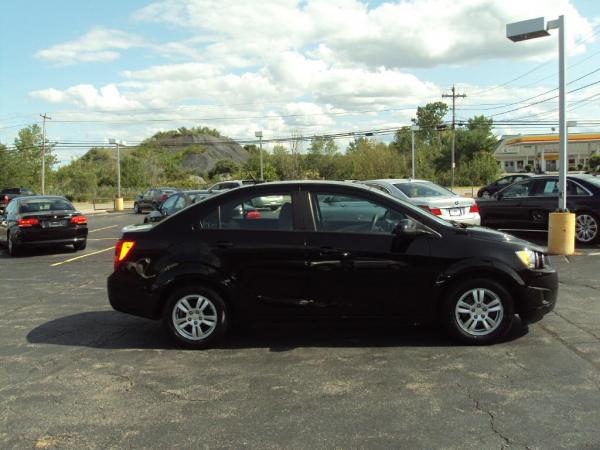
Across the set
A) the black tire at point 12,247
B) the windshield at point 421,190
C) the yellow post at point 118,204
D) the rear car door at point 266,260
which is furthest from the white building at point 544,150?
the rear car door at point 266,260

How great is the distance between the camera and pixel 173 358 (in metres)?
5.28

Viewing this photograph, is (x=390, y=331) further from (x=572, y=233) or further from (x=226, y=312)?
(x=572, y=233)

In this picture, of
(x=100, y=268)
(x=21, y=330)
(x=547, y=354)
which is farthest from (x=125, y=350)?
(x=100, y=268)

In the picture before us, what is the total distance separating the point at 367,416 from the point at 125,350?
109 inches

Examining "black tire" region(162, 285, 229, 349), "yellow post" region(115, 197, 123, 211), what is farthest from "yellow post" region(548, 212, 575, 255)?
"yellow post" region(115, 197, 123, 211)

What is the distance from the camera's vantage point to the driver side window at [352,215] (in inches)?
211

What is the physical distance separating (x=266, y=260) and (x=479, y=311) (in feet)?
6.81

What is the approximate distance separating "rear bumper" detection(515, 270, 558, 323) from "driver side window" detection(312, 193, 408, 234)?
1343mm

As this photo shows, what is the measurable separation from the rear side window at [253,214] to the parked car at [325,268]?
11 mm

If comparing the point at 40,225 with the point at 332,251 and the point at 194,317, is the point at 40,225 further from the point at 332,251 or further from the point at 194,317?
the point at 332,251

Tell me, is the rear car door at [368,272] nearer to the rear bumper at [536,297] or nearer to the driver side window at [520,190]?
the rear bumper at [536,297]

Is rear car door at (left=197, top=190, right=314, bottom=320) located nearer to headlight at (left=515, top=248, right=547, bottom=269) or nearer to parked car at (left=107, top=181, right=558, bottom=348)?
parked car at (left=107, top=181, right=558, bottom=348)

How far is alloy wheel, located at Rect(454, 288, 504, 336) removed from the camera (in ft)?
17.4

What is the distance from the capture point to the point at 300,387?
14.6ft
